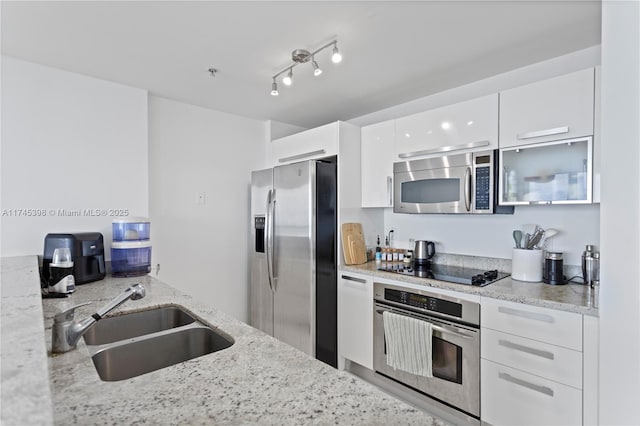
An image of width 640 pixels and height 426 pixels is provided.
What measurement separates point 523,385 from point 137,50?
2917 mm

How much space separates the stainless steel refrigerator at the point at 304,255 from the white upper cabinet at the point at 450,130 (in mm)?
622

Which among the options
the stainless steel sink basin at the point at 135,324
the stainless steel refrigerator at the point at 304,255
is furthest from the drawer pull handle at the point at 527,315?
the stainless steel sink basin at the point at 135,324

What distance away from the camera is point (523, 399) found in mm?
1681

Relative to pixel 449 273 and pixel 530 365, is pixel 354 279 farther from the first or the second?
pixel 530 365

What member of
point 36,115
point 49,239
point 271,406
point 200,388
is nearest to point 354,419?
point 271,406

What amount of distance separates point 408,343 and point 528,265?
902 mm

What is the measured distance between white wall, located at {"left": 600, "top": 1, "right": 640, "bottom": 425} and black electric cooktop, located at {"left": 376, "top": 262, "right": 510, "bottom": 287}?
628 mm

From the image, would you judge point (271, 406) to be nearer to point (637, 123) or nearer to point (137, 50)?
point (637, 123)

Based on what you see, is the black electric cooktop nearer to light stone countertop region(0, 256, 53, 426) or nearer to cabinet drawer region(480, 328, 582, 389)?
cabinet drawer region(480, 328, 582, 389)

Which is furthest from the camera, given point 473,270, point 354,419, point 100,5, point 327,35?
point 473,270

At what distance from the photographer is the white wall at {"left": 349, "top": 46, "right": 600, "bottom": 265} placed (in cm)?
202

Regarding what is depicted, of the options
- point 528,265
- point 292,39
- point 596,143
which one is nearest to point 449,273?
point 528,265

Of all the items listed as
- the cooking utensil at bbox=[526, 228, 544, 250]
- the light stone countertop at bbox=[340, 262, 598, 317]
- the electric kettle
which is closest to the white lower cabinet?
the light stone countertop at bbox=[340, 262, 598, 317]

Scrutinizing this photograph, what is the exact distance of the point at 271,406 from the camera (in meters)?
0.73
